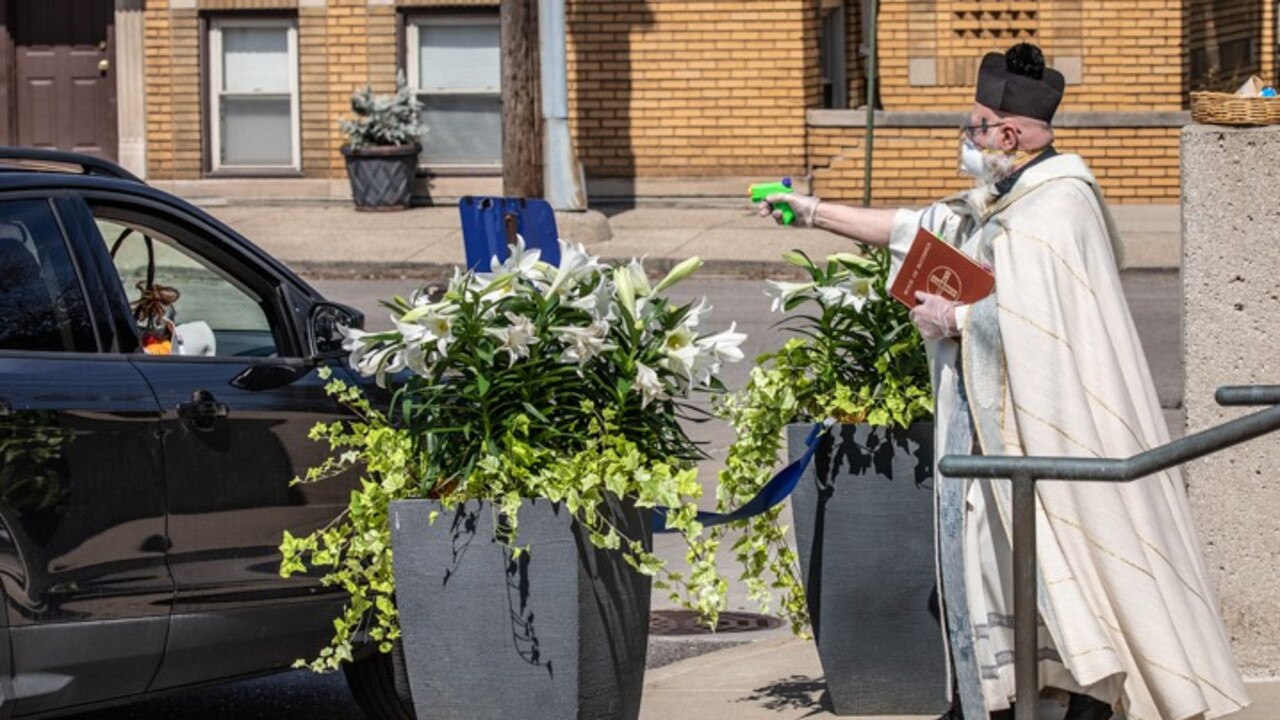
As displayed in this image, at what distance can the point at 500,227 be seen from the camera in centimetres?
619

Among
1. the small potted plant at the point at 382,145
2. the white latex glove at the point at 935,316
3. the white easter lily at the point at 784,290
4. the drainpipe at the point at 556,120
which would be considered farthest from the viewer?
the small potted plant at the point at 382,145

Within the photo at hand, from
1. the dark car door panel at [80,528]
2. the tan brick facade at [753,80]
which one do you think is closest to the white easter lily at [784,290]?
the dark car door panel at [80,528]

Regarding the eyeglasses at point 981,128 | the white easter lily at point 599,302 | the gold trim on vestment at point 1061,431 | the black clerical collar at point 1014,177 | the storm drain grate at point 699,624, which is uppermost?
the eyeglasses at point 981,128

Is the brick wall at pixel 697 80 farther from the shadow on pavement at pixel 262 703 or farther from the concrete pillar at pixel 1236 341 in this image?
the concrete pillar at pixel 1236 341

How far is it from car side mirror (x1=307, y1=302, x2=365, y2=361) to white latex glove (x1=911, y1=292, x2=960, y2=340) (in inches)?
69.0

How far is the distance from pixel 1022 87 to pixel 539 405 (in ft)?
4.45

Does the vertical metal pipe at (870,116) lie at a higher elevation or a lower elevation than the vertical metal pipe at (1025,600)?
higher

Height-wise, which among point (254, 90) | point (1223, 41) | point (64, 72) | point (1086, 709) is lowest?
point (1086, 709)

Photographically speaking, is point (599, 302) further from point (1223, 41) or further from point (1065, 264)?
point (1223, 41)

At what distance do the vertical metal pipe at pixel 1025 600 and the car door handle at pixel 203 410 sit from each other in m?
2.23

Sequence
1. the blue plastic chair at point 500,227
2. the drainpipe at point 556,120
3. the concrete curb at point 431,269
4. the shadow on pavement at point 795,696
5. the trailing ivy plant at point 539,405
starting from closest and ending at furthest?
1. the trailing ivy plant at point 539,405
2. the blue plastic chair at point 500,227
3. the shadow on pavement at point 795,696
4. the concrete curb at point 431,269
5. the drainpipe at point 556,120

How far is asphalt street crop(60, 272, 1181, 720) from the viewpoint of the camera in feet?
23.7

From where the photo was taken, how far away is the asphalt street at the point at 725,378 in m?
7.23

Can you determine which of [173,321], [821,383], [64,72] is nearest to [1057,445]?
[821,383]
